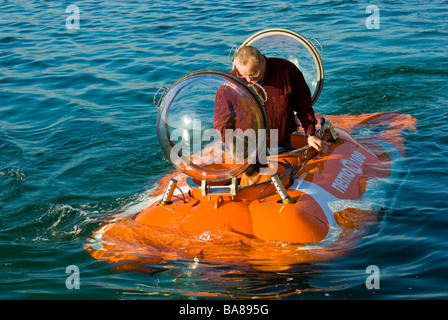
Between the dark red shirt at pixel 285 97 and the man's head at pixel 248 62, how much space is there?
0.32m

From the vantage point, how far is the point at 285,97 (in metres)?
5.57

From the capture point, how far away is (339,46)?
11977 millimetres

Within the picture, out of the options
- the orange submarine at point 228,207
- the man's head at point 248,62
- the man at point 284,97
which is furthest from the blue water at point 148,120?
the man's head at point 248,62

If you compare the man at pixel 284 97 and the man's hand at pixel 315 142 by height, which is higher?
the man at pixel 284 97

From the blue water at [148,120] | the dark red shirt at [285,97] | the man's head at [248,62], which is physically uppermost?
the man's head at [248,62]

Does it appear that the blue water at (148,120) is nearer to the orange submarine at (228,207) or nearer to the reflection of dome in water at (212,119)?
the orange submarine at (228,207)

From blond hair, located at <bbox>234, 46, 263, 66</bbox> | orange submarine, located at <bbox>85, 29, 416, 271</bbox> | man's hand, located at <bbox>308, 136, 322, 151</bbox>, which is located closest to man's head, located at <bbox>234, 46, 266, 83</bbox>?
blond hair, located at <bbox>234, 46, 263, 66</bbox>

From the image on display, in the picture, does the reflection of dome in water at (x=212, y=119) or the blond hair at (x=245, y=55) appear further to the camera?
the blond hair at (x=245, y=55)

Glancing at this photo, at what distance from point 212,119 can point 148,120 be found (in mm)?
4428

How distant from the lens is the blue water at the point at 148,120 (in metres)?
4.46

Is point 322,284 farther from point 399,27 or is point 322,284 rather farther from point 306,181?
point 399,27

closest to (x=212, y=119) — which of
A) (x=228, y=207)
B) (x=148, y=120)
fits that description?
(x=228, y=207)

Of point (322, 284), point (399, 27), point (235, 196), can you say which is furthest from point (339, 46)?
point (322, 284)

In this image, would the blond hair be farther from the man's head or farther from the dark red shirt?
the dark red shirt
